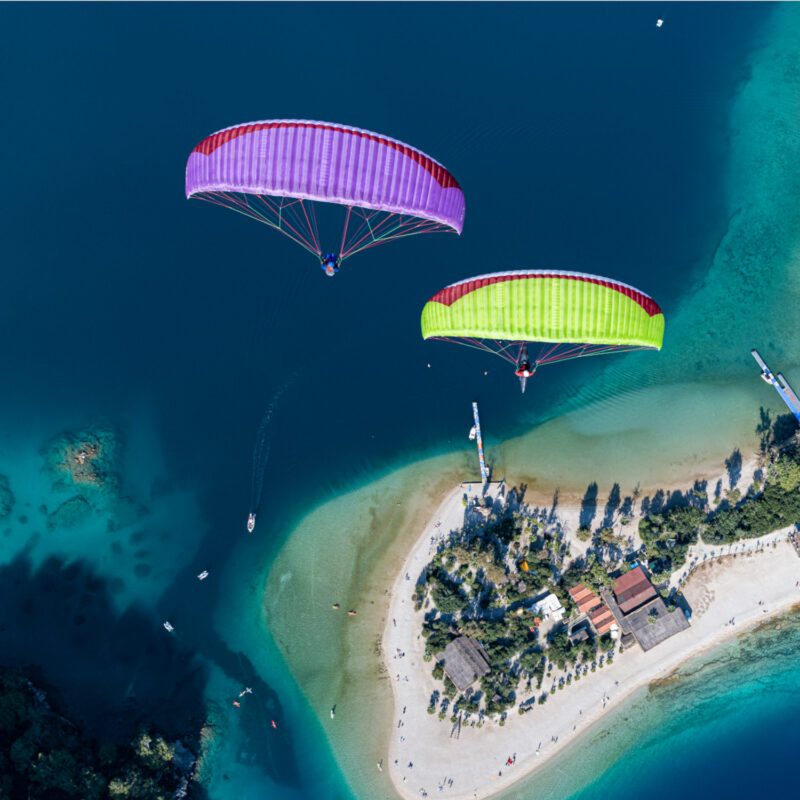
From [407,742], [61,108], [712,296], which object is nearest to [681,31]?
[712,296]

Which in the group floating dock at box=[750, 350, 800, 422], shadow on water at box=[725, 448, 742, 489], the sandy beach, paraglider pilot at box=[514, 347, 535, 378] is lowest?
the sandy beach

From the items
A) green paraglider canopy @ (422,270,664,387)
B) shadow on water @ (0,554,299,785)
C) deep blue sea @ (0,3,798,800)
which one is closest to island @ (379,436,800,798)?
deep blue sea @ (0,3,798,800)

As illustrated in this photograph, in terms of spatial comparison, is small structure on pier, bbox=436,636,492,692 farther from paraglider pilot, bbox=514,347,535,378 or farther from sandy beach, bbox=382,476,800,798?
paraglider pilot, bbox=514,347,535,378

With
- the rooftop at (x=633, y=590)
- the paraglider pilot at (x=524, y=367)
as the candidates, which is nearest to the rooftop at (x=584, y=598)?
the rooftop at (x=633, y=590)

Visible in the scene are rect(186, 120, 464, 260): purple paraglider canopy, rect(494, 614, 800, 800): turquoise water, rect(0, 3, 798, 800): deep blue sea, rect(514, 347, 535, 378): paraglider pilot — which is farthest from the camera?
rect(0, 3, 798, 800): deep blue sea

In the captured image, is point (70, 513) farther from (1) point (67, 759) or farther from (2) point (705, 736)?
(2) point (705, 736)

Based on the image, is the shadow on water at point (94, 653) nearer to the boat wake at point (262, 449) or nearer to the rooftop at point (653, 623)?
the boat wake at point (262, 449)
